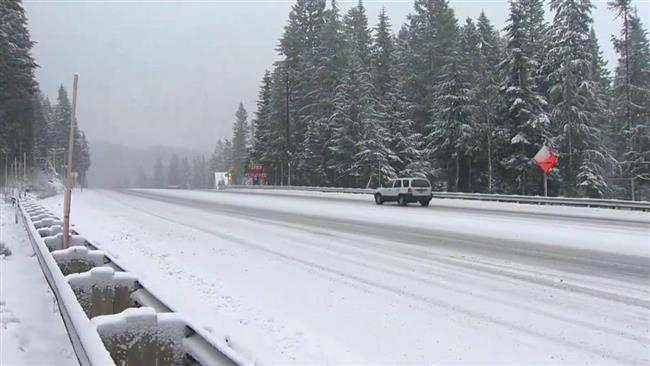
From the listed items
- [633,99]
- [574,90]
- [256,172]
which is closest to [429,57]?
[574,90]

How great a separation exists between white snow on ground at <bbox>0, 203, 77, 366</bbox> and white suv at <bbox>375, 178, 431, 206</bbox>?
20.8 m

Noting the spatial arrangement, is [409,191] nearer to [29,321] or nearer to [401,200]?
[401,200]

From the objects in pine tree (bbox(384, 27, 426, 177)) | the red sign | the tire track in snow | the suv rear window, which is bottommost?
the tire track in snow

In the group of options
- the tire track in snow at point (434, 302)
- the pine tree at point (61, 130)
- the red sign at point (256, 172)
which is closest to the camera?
the tire track in snow at point (434, 302)

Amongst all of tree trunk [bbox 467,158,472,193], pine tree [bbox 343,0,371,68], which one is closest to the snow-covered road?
tree trunk [bbox 467,158,472,193]

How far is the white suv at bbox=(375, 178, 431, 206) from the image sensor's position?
27906 mm

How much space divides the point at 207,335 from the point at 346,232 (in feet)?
39.1

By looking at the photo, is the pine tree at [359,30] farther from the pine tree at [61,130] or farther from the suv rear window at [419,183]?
the pine tree at [61,130]

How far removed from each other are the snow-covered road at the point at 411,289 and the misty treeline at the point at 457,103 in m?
29.3

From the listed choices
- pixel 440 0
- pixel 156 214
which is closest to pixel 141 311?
pixel 156 214

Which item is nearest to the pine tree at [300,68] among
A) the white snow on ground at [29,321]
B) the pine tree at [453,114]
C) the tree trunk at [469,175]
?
the pine tree at [453,114]

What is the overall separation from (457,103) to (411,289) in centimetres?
4147

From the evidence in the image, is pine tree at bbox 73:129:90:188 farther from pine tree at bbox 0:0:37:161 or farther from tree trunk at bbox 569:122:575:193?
tree trunk at bbox 569:122:575:193

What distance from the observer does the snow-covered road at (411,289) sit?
18.3 ft
